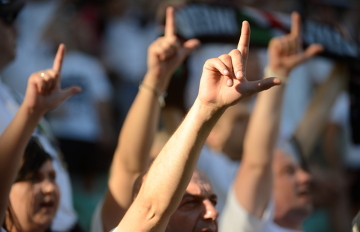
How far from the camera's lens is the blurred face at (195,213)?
5.99ft

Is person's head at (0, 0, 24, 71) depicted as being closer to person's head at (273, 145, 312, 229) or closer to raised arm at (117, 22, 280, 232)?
raised arm at (117, 22, 280, 232)

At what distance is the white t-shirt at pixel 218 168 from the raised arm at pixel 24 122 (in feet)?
3.18

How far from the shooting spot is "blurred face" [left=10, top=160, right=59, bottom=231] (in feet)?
6.64

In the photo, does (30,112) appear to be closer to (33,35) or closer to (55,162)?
(55,162)

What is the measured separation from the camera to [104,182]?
3637mm

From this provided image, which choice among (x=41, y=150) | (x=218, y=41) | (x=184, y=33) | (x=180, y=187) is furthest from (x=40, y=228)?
(x=218, y=41)

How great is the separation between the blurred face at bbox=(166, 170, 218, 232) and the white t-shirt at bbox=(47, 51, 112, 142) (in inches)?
71.8

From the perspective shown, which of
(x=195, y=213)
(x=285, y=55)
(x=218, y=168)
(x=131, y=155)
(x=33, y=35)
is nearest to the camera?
(x=195, y=213)

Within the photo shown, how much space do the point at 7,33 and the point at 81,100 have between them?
4.60ft

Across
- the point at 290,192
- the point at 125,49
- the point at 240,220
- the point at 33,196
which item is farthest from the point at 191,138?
the point at 125,49

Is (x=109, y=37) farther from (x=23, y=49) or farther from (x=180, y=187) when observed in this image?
(x=180, y=187)

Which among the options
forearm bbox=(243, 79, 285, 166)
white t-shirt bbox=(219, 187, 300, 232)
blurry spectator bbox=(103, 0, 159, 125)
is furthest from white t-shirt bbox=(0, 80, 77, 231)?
blurry spectator bbox=(103, 0, 159, 125)

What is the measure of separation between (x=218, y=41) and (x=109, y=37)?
1.05m

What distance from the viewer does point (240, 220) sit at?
2283mm
